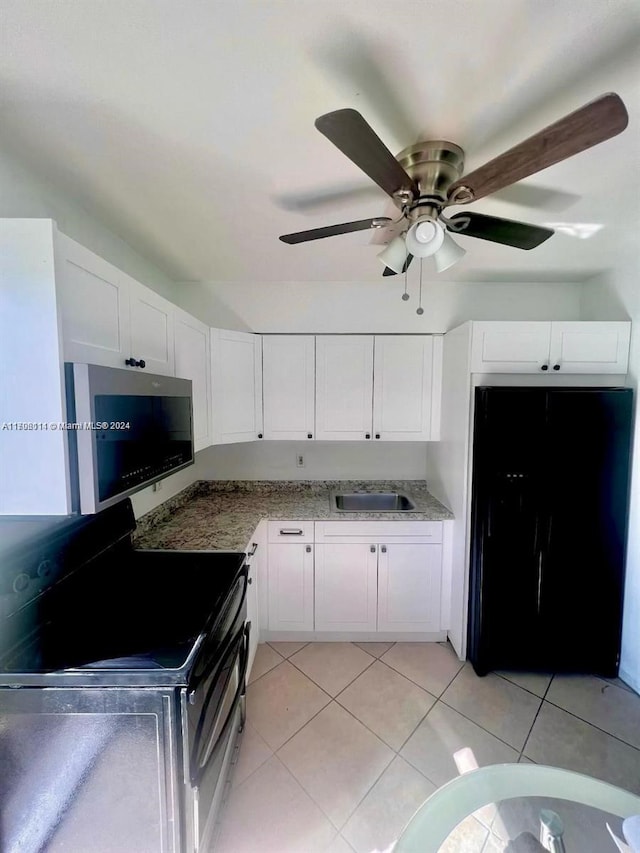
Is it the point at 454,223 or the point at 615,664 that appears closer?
the point at 454,223

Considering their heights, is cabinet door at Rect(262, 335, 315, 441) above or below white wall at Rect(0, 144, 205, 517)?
below

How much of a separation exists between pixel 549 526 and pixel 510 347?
1.10 m

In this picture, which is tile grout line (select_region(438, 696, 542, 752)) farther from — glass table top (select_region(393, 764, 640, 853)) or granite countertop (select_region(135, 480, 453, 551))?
granite countertop (select_region(135, 480, 453, 551))

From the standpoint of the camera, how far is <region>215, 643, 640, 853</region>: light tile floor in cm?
124

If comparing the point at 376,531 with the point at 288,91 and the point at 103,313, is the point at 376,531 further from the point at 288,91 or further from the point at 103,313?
the point at 288,91

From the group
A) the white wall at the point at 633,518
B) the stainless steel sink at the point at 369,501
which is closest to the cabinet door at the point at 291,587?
the stainless steel sink at the point at 369,501

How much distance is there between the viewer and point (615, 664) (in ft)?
6.45

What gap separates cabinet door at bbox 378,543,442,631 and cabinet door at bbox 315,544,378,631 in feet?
0.23

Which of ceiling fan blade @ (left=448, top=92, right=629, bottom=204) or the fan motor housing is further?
the fan motor housing

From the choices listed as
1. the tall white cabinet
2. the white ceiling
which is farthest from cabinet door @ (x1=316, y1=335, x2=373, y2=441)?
the white ceiling

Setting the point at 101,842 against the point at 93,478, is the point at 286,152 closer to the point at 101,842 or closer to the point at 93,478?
the point at 93,478

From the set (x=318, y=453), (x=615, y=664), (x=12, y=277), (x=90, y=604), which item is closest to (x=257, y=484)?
(x=318, y=453)

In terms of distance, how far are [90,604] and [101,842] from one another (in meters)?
0.67

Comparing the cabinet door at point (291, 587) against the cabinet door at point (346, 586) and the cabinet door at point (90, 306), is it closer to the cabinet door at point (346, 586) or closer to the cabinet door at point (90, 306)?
the cabinet door at point (346, 586)
